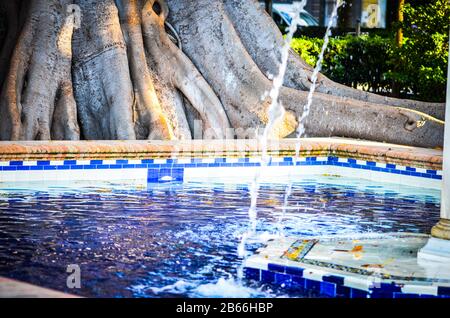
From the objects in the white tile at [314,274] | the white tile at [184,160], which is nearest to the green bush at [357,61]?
the white tile at [184,160]

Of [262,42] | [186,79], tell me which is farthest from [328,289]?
[262,42]

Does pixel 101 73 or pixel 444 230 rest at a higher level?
pixel 101 73

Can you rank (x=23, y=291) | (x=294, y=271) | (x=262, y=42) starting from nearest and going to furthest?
(x=23, y=291), (x=294, y=271), (x=262, y=42)

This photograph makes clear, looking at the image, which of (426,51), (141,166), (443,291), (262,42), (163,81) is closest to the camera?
(443,291)

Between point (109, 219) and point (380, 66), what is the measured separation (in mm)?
10950

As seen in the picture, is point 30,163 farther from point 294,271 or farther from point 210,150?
point 294,271

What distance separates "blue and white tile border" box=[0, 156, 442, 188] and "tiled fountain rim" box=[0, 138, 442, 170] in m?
0.06

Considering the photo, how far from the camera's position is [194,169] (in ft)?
37.2

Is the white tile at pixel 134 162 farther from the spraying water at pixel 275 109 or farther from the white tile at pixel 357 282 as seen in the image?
the white tile at pixel 357 282

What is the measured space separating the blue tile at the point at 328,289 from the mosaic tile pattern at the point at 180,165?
507 centimetres

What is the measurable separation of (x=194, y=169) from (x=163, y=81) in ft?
6.43

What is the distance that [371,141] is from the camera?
510 inches

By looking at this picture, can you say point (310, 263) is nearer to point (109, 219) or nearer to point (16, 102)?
point (109, 219)

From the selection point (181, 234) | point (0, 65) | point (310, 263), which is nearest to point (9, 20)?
point (0, 65)
